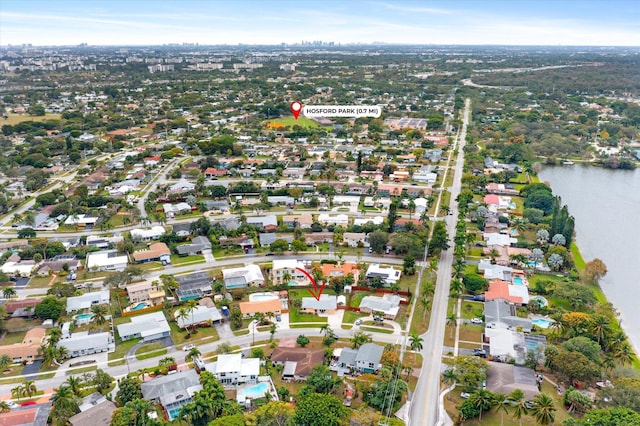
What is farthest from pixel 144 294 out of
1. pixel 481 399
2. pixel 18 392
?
pixel 481 399

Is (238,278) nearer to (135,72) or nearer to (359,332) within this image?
(359,332)

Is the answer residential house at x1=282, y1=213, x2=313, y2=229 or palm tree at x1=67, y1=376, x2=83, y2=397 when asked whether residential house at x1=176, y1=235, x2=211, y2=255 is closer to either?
residential house at x1=282, y1=213, x2=313, y2=229

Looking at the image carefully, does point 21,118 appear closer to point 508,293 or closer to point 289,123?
point 289,123

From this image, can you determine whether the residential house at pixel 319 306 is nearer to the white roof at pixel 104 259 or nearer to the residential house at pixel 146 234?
the white roof at pixel 104 259

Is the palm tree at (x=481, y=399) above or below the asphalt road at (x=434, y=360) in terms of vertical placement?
above

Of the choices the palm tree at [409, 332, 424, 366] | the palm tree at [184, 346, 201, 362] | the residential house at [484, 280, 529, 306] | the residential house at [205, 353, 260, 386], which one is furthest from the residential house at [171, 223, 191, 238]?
the residential house at [484, 280, 529, 306]

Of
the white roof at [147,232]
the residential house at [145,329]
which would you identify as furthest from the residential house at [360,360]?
the white roof at [147,232]

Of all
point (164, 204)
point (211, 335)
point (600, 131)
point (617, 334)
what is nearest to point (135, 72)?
point (164, 204)

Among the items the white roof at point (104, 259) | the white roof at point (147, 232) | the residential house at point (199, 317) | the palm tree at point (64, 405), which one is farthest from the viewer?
the white roof at point (147, 232)
